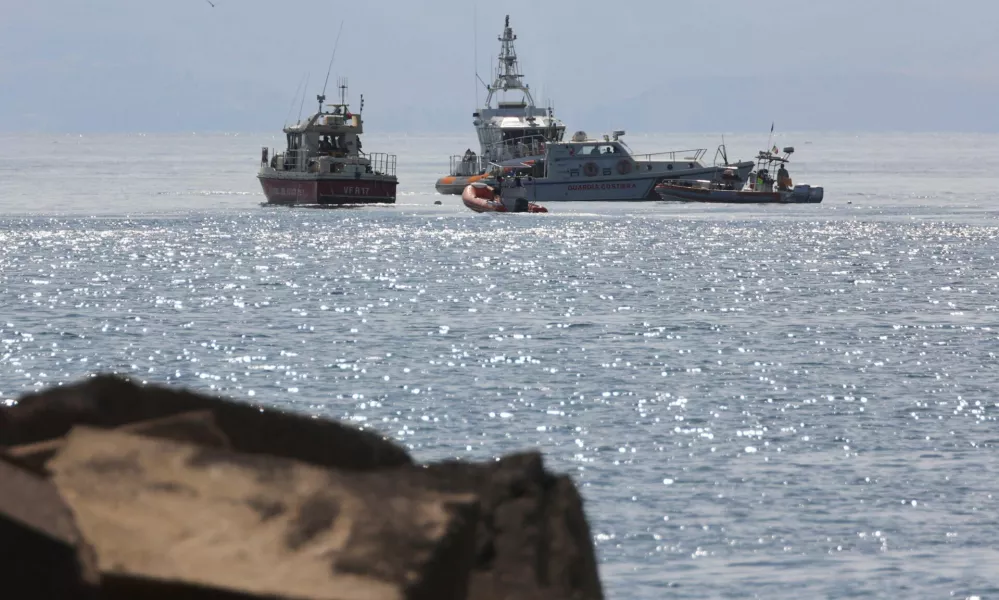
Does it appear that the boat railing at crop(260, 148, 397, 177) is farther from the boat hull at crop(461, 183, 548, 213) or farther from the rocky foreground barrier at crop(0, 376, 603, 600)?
the rocky foreground barrier at crop(0, 376, 603, 600)

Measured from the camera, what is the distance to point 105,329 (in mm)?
28438

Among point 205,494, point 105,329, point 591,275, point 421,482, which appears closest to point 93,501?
point 205,494

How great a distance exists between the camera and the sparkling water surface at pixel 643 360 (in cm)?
1208

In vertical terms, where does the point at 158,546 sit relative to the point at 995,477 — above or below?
above

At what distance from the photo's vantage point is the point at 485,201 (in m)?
74.7

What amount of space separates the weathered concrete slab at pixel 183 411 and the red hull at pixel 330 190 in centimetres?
6457

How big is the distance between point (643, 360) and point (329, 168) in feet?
159

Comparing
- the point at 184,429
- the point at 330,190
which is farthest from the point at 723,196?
the point at 184,429

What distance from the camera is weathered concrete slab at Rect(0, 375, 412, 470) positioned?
571 cm

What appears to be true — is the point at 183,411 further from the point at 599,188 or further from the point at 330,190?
the point at 599,188

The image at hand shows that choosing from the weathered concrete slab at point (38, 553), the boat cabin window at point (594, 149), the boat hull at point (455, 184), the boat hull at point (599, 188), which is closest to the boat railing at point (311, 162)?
the boat hull at point (599, 188)

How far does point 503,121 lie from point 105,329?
61840mm

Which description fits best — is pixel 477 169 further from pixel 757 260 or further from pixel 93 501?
pixel 93 501

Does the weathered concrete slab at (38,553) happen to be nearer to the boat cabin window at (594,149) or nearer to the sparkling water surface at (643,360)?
the sparkling water surface at (643,360)
